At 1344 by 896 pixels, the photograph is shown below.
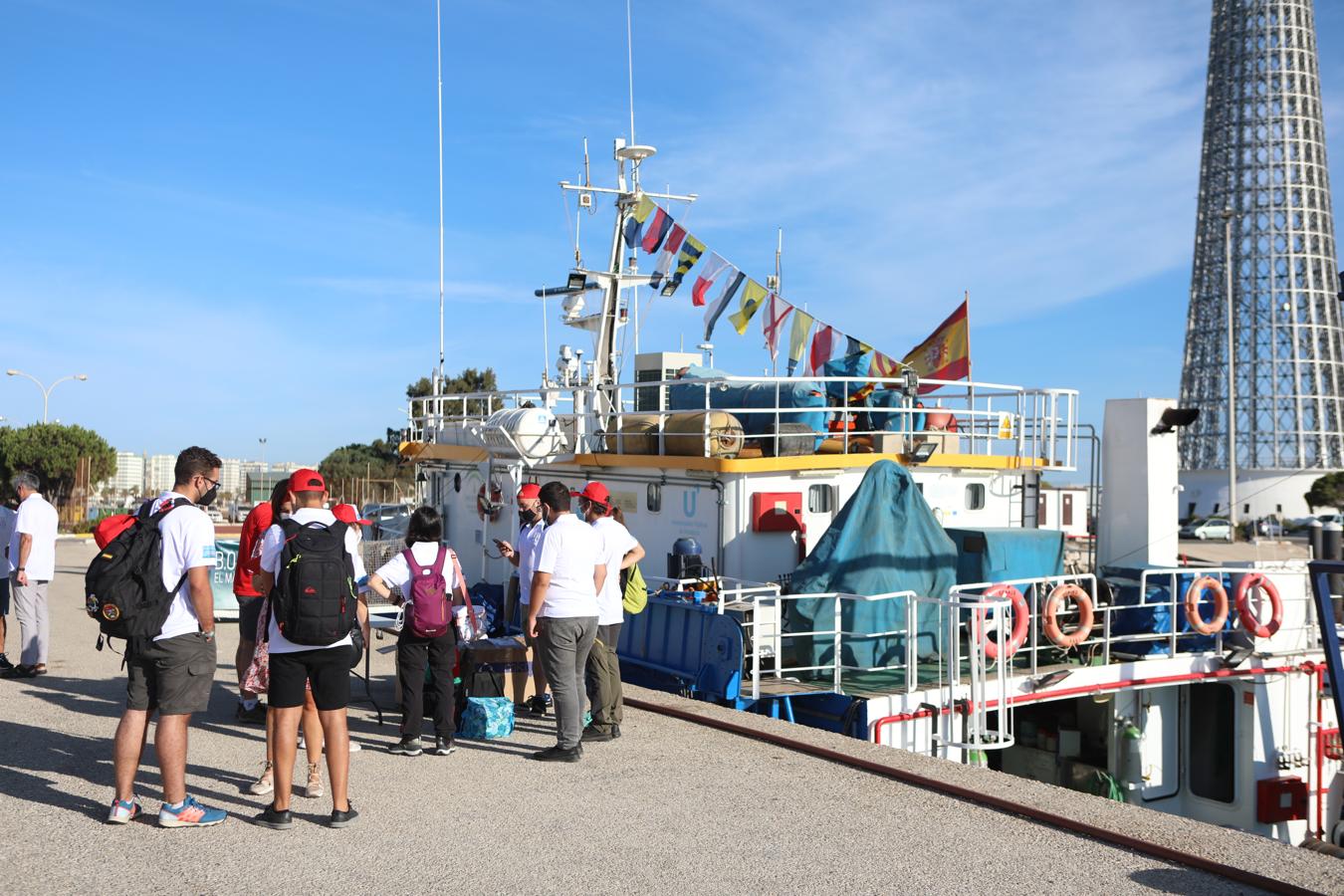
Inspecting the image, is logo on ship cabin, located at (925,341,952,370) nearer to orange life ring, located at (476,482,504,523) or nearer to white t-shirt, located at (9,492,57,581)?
orange life ring, located at (476,482,504,523)

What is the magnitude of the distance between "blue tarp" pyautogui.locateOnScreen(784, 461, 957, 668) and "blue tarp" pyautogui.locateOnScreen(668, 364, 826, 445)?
6.94 ft

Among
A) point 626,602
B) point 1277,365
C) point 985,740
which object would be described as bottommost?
point 985,740

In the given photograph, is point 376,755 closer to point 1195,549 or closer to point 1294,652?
point 1294,652

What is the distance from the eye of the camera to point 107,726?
27.0 feet

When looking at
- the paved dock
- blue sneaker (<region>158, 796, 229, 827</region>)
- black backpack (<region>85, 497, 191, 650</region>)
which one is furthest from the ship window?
black backpack (<region>85, 497, 191, 650</region>)

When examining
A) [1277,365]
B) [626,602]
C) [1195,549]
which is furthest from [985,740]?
[1277,365]

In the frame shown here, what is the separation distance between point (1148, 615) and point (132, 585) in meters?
9.84

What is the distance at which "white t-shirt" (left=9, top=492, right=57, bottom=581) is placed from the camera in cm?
977

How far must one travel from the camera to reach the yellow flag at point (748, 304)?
16594 mm

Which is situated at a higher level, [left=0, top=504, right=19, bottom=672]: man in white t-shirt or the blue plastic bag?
[left=0, top=504, right=19, bottom=672]: man in white t-shirt

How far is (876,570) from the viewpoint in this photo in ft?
35.8

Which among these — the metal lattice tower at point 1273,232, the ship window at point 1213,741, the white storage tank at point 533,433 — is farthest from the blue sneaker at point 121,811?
the metal lattice tower at point 1273,232

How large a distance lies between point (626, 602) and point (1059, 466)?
7672mm

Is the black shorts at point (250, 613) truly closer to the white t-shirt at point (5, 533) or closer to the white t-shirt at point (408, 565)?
the white t-shirt at point (408, 565)
